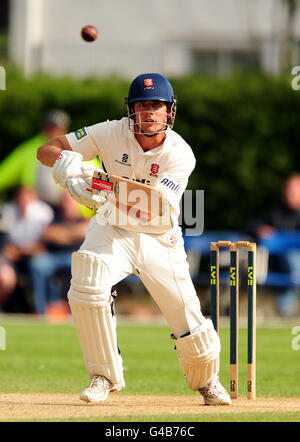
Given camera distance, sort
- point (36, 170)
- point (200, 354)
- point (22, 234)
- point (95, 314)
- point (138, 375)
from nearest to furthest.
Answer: point (95, 314)
point (200, 354)
point (138, 375)
point (22, 234)
point (36, 170)

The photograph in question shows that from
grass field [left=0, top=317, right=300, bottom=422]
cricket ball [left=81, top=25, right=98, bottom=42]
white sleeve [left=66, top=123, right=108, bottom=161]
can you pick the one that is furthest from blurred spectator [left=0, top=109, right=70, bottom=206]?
white sleeve [left=66, top=123, right=108, bottom=161]

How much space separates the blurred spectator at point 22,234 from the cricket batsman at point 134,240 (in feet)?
18.3

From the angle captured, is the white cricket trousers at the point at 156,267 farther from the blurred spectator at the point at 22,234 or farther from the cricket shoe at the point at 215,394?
the blurred spectator at the point at 22,234

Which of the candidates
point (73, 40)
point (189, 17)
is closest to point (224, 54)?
point (189, 17)

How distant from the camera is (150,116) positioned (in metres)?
5.23

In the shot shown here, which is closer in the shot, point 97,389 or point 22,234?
point 97,389

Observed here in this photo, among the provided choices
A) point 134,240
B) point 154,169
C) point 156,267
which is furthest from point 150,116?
point 156,267

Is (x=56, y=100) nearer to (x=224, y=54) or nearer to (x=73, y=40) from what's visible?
(x=73, y=40)

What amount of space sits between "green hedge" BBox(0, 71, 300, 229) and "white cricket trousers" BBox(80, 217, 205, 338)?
23.5 feet

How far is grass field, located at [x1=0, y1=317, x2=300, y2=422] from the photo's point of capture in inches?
193

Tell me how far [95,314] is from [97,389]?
0.41 metres

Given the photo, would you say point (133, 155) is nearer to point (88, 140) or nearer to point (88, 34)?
point (88, 140)

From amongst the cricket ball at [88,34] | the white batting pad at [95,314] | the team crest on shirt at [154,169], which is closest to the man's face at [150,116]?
the team crest on shirt at [154,169]
